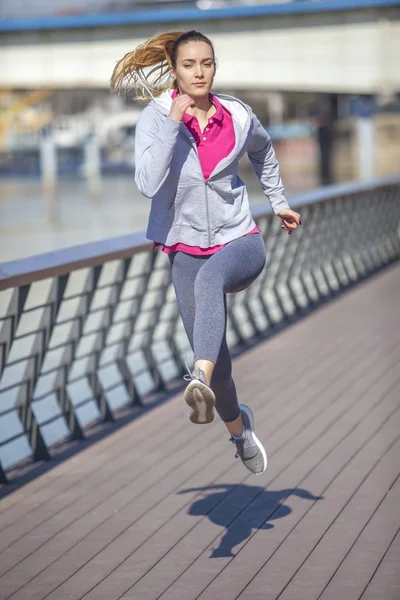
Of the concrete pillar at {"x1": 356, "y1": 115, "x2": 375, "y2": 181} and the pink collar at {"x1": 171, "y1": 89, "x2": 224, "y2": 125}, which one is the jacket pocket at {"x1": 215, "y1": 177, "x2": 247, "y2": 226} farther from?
the concrete pillar at {"x1": 356, "y1": 115, "x2": 375, "y2": 181}

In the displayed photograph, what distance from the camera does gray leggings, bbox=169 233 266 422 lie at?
4.48 metres

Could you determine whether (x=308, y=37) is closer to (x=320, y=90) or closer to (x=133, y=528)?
(x=320, y=90)

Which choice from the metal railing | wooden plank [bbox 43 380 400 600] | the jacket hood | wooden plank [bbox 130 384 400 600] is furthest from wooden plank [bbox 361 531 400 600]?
the metal railing

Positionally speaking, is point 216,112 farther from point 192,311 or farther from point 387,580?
point 387,580

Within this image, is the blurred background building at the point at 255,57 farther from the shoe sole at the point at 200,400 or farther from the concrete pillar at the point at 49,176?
the shoe sole at the point at 200,400

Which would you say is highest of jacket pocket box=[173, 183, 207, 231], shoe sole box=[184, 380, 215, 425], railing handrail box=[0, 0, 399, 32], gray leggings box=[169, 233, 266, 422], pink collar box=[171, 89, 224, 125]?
railing handrail box=[0, 0, 399, 32]

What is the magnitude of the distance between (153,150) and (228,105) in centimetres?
50

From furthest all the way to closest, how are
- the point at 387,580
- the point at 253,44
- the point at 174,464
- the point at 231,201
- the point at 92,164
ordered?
the point at 92,164
the point at 253,44
the point at 174,464
the point at 231,201
the point at 387,580

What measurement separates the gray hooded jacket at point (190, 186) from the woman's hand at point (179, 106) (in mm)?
73

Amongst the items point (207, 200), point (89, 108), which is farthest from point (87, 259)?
point (89, 108)

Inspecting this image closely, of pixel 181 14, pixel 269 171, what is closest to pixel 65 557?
pixel 269 171

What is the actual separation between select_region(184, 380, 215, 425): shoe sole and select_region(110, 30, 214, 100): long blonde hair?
1.16m

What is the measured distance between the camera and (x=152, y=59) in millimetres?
4758

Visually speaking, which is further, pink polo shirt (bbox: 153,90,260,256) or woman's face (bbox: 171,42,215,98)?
pink polo shirt (bbox: 153,90,260,256)
